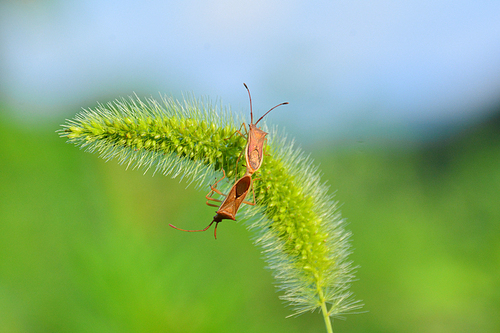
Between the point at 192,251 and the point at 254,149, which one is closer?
the point at 254,149

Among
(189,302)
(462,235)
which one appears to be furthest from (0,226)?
(462,235)

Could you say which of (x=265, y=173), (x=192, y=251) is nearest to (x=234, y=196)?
(x=265, y=173)

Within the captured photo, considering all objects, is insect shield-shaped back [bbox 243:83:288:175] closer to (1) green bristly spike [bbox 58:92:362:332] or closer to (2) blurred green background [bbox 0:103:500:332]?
(1) green bristly spike [bbox 58:92:362:332]

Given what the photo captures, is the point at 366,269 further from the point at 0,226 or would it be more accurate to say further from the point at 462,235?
the point at 0,226

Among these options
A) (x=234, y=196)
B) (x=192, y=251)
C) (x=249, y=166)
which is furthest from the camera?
(x=192, y=251)

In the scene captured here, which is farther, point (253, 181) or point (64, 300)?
point (64, 300)

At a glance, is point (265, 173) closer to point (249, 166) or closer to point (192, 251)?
point (249, 166)

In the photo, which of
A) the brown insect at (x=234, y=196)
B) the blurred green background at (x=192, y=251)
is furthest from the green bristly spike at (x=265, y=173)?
the blurred green background at (x=192, y=251)
